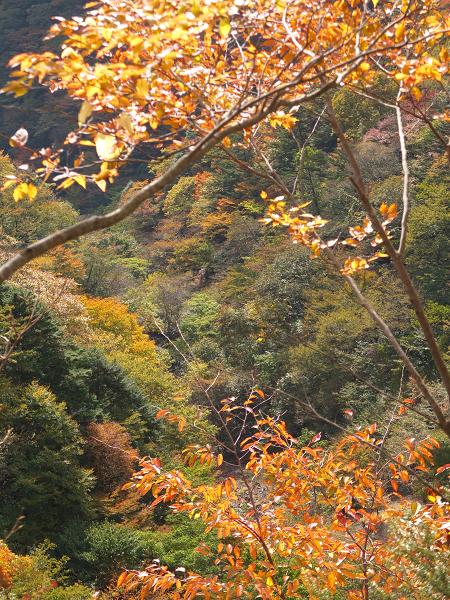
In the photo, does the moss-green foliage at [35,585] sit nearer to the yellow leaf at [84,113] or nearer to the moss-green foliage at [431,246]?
the yellow leaf at [84,113]

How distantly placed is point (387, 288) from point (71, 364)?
7933 millimetres

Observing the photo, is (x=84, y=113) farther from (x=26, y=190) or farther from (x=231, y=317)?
(x=231, y=317)

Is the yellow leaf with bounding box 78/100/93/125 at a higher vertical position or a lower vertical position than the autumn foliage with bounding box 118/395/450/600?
higher

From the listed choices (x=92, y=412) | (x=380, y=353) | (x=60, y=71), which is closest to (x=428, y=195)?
(x=380, y=353)

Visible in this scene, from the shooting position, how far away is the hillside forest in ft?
5.97

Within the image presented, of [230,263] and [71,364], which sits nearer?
[71,364]

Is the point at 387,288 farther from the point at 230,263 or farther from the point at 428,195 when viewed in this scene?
the point at 230,263

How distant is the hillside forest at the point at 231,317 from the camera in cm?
182

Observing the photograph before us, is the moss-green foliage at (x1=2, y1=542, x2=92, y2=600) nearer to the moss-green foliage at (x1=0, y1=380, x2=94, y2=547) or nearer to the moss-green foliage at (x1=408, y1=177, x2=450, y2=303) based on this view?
the moss-green foliage at (x1=0, y1=380, x2=94, y2=547)

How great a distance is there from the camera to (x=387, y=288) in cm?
1638

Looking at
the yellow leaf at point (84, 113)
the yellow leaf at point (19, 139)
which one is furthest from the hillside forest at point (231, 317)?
the yellow leaf at point (19, 139)

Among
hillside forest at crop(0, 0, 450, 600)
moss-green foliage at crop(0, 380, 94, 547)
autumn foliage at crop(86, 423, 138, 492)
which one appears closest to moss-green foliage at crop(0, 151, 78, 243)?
hillside forest at crop(0, 0, 450, 600)

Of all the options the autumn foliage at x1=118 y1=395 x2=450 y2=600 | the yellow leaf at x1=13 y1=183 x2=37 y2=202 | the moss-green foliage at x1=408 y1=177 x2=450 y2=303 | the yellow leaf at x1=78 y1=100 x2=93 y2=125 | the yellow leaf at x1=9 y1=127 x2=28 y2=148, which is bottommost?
the moss-green foliage at x1=408 y1=177 x2=450 y2=303

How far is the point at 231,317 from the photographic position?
64.0 feet
